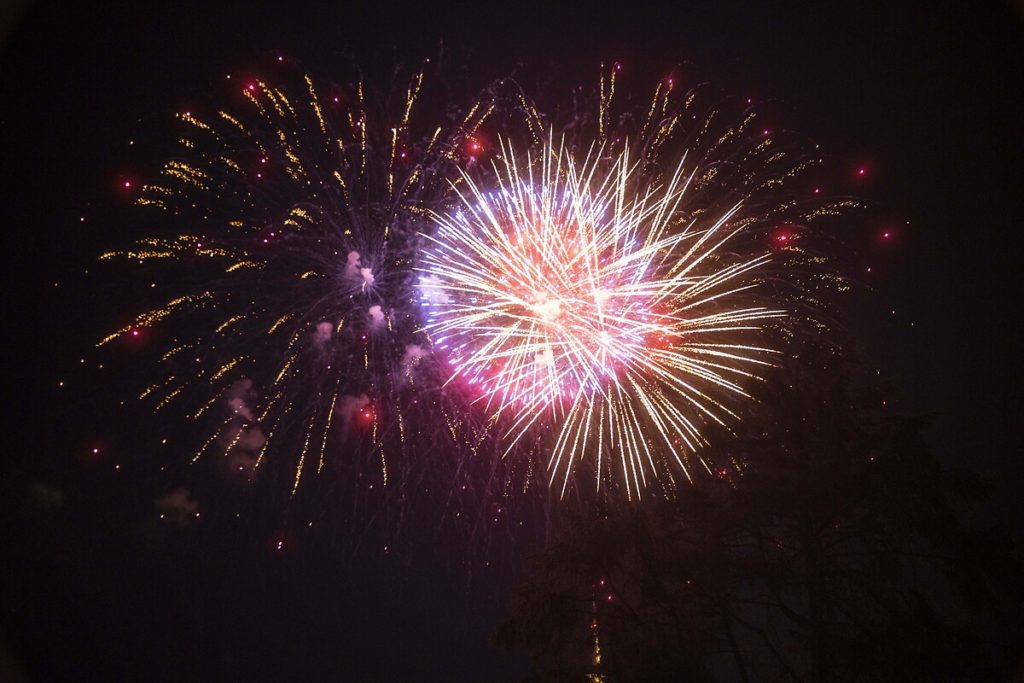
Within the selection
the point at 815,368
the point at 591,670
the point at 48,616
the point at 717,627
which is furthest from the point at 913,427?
the point at 48,616

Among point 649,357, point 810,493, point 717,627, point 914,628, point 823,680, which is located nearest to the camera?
point 914,628

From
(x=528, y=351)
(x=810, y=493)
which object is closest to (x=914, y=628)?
(x=810, y=493)

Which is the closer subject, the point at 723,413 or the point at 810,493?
the point at 810,493

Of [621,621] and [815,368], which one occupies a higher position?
[815,368]

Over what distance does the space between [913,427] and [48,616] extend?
108 ft

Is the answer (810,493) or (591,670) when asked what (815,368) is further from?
(591,670)

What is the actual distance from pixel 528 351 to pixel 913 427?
714 cm

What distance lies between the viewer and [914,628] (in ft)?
22.4

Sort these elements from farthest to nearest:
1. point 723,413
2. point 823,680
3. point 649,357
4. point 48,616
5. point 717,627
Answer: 1. point 48,616
2. point 649,357
3. point 723,413
4. point 717,627
5. point 823,680

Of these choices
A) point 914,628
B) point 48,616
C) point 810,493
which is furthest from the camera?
point 48,616

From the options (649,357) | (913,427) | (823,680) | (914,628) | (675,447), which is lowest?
(823,680)

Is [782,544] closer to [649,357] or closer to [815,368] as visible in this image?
[815,368]

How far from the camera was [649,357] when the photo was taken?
11.4 m

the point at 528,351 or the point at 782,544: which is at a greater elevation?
the point at 528,351
